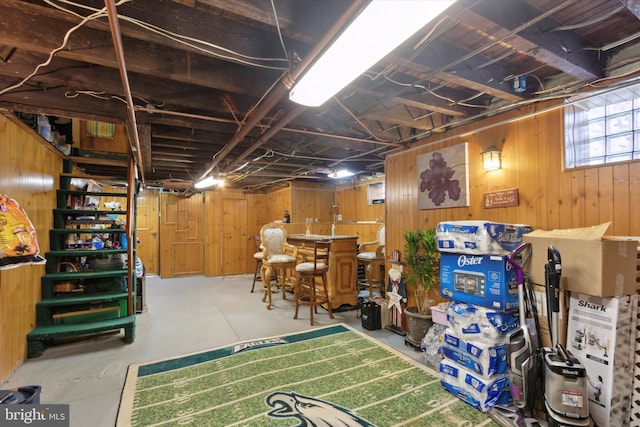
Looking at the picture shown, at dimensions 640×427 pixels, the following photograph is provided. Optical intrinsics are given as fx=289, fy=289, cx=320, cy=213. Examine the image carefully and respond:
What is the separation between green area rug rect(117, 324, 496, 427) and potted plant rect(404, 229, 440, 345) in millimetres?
356

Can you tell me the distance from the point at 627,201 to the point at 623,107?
67 centimetres

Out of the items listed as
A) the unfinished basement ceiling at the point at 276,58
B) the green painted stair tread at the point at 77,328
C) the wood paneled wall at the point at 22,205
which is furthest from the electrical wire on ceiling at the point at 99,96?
the green painted stair tread at the point at 77,328

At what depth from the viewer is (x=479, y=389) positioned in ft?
6.66

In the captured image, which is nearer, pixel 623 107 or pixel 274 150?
pixel 623 107

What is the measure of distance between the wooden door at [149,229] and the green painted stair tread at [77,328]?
4977 mm

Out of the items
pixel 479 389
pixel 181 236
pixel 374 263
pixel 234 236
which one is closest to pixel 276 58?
pixel 479 389

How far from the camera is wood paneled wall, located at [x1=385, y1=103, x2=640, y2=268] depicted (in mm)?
1895

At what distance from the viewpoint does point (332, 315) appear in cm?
409

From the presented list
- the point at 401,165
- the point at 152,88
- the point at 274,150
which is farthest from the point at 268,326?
the point at 152,88

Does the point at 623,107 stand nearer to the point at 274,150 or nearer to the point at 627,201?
the point at 627,201

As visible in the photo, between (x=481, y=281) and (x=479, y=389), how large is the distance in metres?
0.75

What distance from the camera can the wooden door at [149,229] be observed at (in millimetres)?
7777

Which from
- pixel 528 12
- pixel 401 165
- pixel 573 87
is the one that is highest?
pixel 528 12

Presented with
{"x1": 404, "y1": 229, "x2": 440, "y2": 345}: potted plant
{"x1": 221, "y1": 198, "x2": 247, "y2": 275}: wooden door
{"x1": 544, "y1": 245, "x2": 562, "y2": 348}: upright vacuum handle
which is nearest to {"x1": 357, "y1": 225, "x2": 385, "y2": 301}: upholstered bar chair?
{"x1": 404, "y1": 229, "x2": 440, "y2": 345}: potted plant
